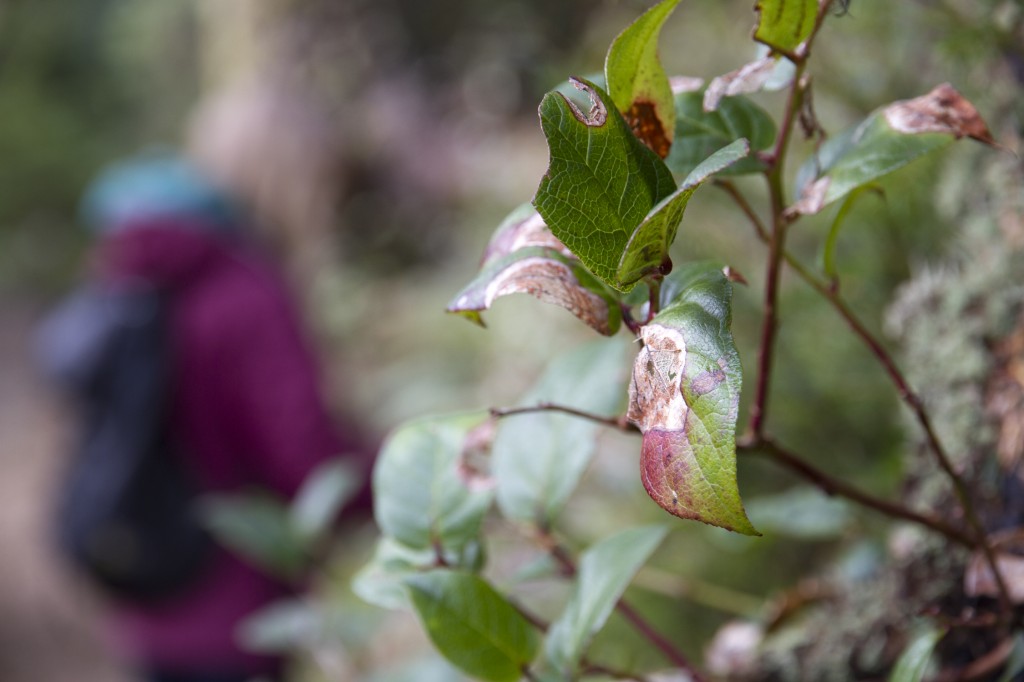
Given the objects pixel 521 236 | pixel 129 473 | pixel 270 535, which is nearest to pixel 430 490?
pixel 521 236

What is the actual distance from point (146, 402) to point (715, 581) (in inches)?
41.6

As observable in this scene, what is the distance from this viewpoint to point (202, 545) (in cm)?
167

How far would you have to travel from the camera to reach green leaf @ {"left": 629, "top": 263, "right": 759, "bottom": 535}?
0.98 ft

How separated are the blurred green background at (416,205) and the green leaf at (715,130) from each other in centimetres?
29

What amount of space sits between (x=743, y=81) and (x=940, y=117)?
0.09 metres

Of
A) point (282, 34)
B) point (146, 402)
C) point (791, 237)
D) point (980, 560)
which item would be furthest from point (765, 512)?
point (282, 34)

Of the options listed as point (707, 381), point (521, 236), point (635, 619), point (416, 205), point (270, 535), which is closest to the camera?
point (707, 381)

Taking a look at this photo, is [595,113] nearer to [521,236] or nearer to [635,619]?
[521,236]

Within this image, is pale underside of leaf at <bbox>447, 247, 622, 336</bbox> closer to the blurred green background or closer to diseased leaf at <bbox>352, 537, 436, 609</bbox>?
diseased leaf at <bbox>352, 537, 436, 609</bbox>

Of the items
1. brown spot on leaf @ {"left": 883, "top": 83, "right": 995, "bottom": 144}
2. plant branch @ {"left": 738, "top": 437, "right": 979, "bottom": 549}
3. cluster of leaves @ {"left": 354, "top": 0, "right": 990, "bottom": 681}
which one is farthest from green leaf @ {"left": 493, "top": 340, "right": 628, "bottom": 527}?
brown spot on leaf @ {"left": 883, "top": 83, "right": 995, "bottom": 144}

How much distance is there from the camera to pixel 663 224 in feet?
1.08

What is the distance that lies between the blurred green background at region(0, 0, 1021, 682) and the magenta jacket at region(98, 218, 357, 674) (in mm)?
245

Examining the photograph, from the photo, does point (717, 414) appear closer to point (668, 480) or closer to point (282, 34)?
point (668, 480)

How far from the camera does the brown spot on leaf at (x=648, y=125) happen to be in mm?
385
